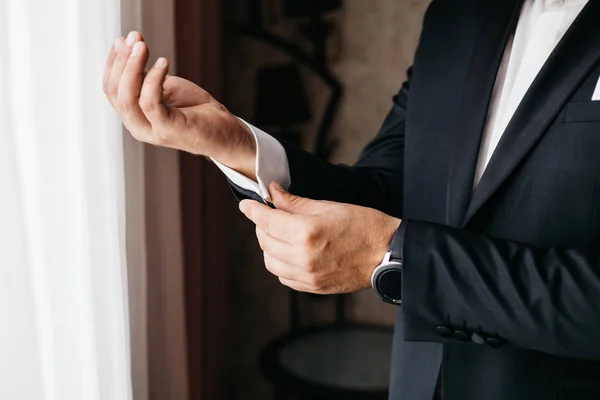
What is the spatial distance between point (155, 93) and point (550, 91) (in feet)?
1.72

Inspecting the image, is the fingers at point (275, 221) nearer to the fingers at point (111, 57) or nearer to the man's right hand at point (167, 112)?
the man's right hand at point (167, 112)

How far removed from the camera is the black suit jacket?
2.36 ft

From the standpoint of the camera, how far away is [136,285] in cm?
132

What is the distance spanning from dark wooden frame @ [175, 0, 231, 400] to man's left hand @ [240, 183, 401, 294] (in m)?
0.81

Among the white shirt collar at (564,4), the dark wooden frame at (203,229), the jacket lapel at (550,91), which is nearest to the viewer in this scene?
the jacket lapel at (550,91)

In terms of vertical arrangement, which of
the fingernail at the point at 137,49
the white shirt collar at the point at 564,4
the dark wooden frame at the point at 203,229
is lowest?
the dark wooden frame at the point at 203,229

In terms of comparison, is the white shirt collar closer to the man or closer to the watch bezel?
the man

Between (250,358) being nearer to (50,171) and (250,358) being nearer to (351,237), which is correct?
(50,171)

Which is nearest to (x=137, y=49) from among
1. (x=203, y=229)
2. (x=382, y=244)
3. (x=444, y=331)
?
(x=382, y=244)


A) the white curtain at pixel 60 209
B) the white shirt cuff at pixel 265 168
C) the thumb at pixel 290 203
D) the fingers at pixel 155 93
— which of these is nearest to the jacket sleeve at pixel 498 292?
the thumb at pixel 290 203

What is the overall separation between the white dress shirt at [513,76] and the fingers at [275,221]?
0.35 feet

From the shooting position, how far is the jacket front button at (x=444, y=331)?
2.47 ft

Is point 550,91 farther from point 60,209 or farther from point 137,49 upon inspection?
point 60,209

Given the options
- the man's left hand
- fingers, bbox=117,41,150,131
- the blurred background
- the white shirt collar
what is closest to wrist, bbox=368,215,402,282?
the man's left hand
